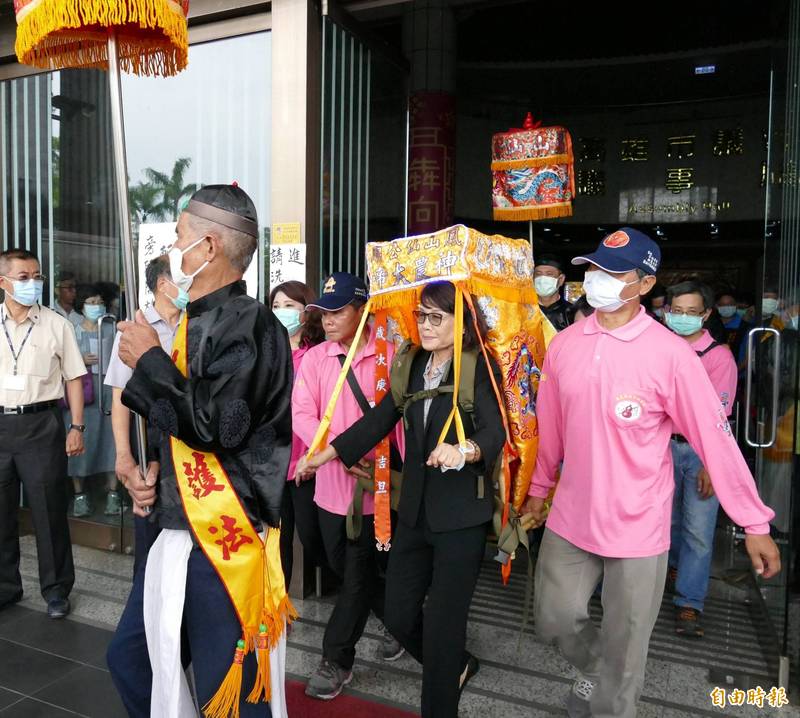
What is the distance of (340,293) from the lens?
10.3ft

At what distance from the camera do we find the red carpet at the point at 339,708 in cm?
282

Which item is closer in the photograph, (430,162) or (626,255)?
(626,255)

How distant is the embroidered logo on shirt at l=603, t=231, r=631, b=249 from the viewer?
8.39 ft

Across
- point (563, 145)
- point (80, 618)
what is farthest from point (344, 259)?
point (80, 618)

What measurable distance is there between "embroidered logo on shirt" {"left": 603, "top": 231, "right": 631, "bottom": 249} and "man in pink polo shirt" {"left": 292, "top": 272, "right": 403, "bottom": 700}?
0.99 m

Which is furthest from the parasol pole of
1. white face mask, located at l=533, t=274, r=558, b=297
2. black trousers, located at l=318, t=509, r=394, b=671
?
white face mask, located at l=533, t=274, r=558, b=297

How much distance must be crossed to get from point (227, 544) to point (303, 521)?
136 centimetres

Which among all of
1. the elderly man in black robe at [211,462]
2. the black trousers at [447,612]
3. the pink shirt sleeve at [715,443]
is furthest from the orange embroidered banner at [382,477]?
the pink shirt sleeve at [715,443]

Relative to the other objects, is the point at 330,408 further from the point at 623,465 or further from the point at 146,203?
the point at 146,203

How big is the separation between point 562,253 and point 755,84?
4.83m

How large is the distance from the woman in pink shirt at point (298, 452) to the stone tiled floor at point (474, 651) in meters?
0.48

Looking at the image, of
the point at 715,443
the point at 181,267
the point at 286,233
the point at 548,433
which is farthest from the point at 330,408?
the point at 286,233

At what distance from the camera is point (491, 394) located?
2584mm

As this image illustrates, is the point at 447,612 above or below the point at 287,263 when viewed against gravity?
below
